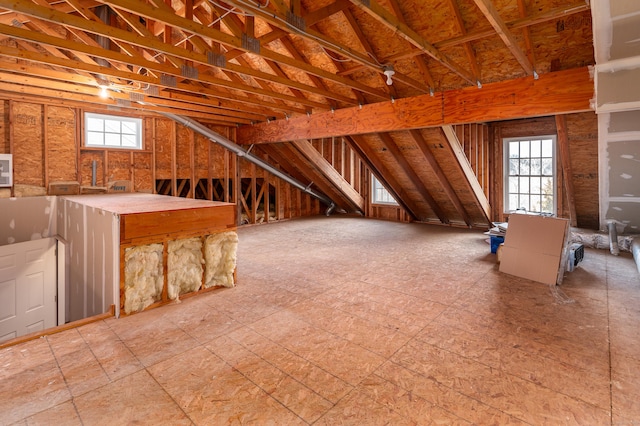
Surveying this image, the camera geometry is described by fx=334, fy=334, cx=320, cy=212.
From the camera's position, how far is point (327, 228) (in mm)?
7195

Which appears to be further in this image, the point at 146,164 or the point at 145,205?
the point at 146,164

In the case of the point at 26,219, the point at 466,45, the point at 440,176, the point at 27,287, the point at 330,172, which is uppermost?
Result: the point at 466,45

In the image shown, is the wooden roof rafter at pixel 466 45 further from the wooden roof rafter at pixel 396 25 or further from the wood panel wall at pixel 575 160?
the wood panel wall at pixel 575 160

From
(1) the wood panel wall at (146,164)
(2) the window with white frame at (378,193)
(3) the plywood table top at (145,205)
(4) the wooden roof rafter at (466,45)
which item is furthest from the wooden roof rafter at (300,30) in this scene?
(2) the window with white frame at (378,193)

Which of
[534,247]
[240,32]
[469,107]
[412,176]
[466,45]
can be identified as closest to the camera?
[240,32]

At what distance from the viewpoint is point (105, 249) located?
3.06m

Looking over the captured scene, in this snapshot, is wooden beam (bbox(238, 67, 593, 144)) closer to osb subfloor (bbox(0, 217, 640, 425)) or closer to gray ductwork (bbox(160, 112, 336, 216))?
gray ductwork (bbox(160, 112, 336, 216))

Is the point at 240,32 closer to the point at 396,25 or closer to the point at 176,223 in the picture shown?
the point at 396,25

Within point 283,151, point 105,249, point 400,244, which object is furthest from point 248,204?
point 105,249

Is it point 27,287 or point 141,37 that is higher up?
point 141,37

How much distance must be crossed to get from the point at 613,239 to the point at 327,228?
4.72m

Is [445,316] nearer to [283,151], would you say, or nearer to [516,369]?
[516,369]

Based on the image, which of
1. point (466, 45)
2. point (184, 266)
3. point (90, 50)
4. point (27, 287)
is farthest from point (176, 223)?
point (466, 45)

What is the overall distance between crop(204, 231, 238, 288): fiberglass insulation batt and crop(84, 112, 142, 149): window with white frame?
13.2ft
